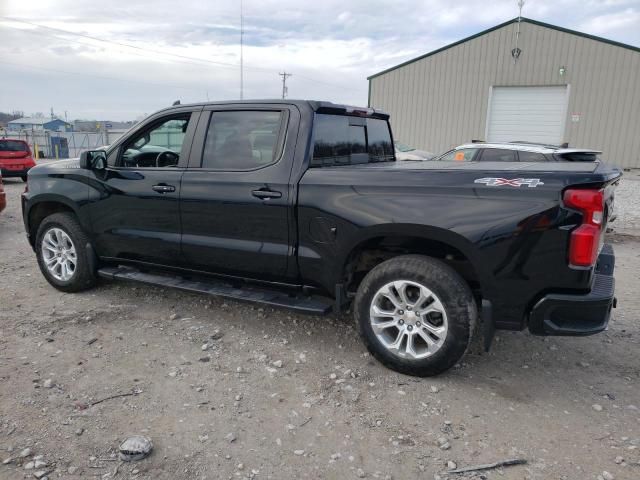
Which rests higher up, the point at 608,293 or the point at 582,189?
the point at 582,189

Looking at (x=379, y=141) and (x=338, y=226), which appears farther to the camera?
(x=379, y=141)

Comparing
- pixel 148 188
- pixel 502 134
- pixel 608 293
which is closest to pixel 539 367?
pixel 608 293

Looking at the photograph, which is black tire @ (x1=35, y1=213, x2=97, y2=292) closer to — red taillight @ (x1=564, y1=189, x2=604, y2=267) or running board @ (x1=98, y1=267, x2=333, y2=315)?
running board @ (x1=98, y1=267, x2=333, y2=315)

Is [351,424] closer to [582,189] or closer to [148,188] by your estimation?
[582,189]

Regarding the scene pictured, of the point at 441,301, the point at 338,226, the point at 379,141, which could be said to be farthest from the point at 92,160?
the point at 441,301

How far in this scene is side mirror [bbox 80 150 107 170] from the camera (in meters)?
4.62

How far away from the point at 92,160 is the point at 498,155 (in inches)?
243

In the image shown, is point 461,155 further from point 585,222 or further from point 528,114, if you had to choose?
point 528,114

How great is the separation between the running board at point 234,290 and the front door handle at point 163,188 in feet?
2.59

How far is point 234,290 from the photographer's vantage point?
4168 millimetres

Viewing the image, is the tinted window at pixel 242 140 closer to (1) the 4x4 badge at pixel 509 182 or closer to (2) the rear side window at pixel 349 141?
(2) the rear side window at pixel 349 141

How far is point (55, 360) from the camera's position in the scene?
3717 mm

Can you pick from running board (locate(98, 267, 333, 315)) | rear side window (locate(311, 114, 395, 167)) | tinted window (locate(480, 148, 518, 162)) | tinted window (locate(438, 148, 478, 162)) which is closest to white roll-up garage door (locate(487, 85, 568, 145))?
tinted window (locate(438, 148, 478, 162))

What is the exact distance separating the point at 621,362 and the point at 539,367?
645 mm
